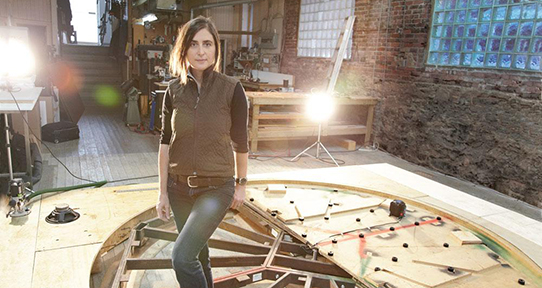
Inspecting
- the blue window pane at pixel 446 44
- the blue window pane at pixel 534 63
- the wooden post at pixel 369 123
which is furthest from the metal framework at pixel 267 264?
the wooden post at pixel 369 123

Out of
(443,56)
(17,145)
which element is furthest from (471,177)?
(17,145)

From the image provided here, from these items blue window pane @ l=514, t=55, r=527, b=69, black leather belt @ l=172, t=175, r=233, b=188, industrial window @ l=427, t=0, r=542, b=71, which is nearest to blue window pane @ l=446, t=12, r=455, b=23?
industrial window @ l=427, t=0, r=542, b=71

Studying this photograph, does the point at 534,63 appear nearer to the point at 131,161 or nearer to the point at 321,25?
the point at 321,25

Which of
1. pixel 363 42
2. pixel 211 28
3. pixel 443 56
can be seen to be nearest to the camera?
pixel 211 28

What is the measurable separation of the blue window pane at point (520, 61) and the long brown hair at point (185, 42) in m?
3.90

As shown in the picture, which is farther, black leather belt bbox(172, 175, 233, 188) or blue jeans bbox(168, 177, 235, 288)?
black leather belt bbox(172, 175, 233, 188)

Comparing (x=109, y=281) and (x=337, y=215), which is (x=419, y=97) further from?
(x=109, y=281)

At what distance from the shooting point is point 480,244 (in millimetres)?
2432

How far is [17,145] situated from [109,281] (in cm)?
288

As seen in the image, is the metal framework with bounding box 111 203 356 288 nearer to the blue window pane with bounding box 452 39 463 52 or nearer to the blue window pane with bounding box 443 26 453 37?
the blue window pane with bounding box 452 39 463 52

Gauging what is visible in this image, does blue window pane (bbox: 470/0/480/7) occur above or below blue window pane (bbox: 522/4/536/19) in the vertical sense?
above

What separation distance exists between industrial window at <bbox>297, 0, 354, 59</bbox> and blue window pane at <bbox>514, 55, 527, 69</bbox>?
3.01 metres

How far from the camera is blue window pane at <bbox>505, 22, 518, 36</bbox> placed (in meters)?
4.49

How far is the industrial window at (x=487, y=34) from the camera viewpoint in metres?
4.35
